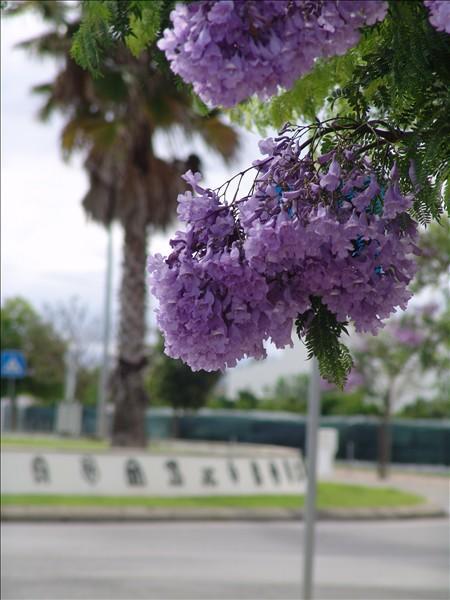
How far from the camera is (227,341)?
2.62m

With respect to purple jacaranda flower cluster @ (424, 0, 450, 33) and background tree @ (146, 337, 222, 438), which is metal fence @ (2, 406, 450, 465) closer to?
background tree @ (146, 337, 222, 438)

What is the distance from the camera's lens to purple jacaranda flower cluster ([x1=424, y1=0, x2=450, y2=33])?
2150 millimetres

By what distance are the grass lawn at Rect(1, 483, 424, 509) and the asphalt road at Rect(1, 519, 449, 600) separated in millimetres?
1201

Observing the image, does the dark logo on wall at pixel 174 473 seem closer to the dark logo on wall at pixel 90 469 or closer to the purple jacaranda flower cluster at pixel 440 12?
the dark logo on wall at pixel 90 469

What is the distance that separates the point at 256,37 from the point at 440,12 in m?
0.33

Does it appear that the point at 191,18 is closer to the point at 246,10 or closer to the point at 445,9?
the point at 246,10

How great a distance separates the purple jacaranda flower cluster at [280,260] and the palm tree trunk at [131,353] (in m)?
18.9

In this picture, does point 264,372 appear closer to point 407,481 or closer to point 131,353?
point 407,481

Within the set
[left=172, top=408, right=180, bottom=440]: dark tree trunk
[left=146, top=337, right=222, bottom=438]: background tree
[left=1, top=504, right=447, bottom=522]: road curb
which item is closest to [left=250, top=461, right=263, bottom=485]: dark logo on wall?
[left=1, top=504, right=447, bottom=522]: road curb

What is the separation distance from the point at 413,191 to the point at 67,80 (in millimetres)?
18766

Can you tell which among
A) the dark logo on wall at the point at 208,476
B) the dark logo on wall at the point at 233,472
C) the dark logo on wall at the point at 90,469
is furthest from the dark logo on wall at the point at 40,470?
the dark logo on wall at the point at 233,472

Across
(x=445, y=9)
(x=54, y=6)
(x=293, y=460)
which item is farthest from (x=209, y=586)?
(x=293, y=460)

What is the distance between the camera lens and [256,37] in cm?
218

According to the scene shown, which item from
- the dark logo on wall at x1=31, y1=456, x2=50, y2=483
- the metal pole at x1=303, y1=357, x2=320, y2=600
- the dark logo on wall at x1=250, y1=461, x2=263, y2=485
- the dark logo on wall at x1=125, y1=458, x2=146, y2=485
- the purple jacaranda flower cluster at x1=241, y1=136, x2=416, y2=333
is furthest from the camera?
the dark logo on wall at x1=250, y1=461, x2=263, y2=485
